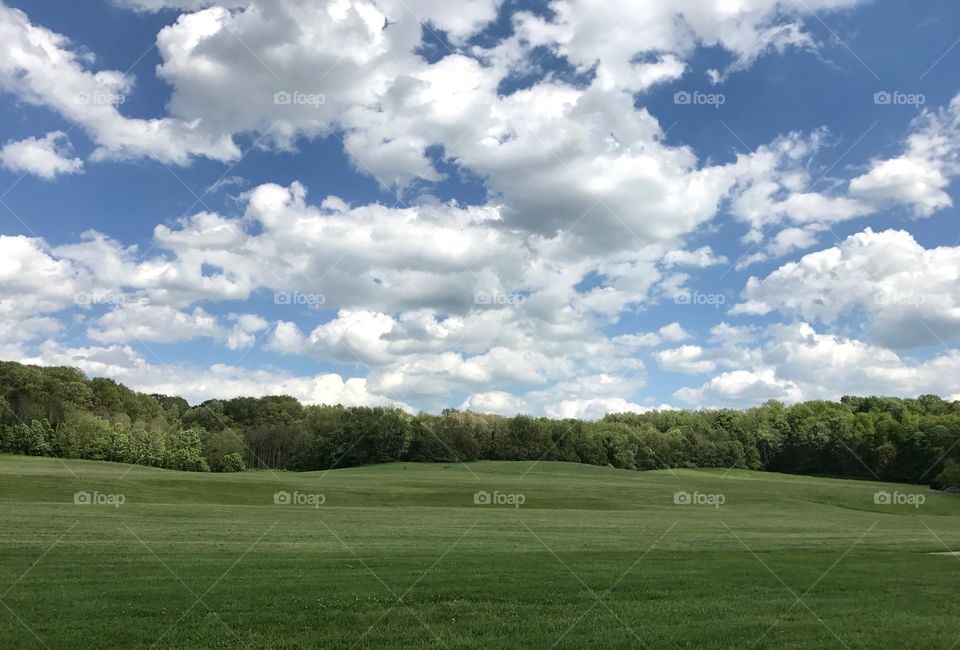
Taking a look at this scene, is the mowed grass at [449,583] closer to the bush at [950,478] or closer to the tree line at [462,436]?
the bush at [950,478]

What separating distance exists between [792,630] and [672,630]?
2.50 meters

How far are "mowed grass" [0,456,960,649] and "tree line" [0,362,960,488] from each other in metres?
77.6

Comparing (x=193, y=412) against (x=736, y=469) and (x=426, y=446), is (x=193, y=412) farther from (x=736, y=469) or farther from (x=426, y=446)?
(x=736, y=469)

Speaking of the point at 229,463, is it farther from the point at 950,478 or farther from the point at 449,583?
the point at 449,583

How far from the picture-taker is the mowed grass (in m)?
12.7

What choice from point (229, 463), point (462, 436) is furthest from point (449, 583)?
point (462, 436)

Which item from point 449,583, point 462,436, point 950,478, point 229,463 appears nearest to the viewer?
point 449,583

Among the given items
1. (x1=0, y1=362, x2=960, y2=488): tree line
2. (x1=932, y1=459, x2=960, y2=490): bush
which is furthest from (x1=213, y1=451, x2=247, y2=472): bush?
(x1=932, y1=459, x2=960, y2=490): bush

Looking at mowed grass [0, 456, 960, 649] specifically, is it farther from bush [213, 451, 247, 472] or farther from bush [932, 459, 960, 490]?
bush [213, 451, 247, 472]

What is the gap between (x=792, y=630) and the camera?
13625 millimetres

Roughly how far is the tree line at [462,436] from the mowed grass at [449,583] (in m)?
77.6

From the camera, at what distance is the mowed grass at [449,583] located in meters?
12.7

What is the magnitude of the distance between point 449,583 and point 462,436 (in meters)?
110

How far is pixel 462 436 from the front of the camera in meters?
126
